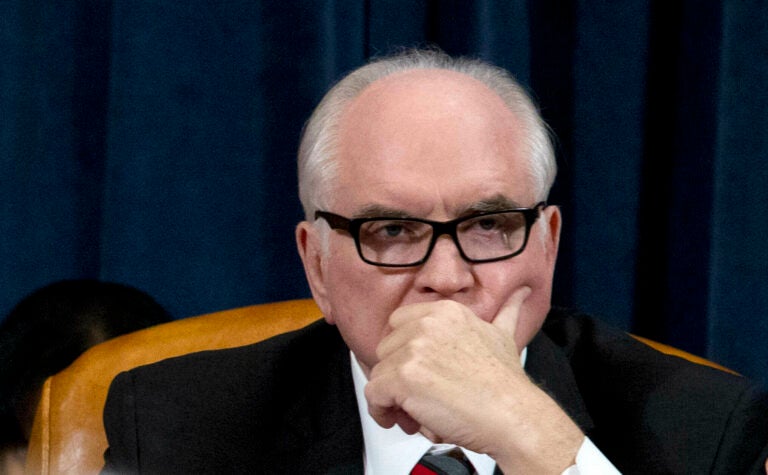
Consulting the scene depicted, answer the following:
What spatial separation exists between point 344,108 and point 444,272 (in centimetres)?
32

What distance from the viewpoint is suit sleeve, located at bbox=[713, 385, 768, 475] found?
1.30 m

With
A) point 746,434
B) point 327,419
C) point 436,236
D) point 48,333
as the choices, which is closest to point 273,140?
point 48,333

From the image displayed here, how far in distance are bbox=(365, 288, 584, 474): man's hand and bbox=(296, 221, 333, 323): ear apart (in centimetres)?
24

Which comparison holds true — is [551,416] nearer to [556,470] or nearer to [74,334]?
[556,470]

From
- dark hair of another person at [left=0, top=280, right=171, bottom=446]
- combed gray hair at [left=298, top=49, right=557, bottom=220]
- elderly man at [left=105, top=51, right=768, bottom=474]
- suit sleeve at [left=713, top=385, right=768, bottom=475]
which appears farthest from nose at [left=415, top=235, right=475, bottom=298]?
dark hair of another person at [left=0, top=280, right=171, bottom=446]

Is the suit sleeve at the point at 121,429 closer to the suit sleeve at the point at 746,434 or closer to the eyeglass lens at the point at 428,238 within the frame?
the eyeglass lens at the point at 428,238

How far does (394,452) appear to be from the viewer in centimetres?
128

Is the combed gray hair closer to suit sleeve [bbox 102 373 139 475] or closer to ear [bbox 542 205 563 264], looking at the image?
ear [bbox 542 205 563 264]

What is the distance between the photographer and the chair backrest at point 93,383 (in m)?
1.40

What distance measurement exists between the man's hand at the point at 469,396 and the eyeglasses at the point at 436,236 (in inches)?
4.3

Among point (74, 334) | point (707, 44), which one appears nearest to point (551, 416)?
point (74, 334)

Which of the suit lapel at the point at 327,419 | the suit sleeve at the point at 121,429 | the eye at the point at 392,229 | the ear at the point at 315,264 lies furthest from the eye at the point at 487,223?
the suit sleeve at the point at 121,429

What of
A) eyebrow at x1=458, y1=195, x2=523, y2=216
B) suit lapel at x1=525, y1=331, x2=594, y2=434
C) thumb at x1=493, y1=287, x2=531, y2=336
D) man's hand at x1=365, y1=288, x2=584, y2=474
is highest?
eyebrow at x1=458, y1=195, x2=523, y2=216

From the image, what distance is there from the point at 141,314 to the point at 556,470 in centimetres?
93
